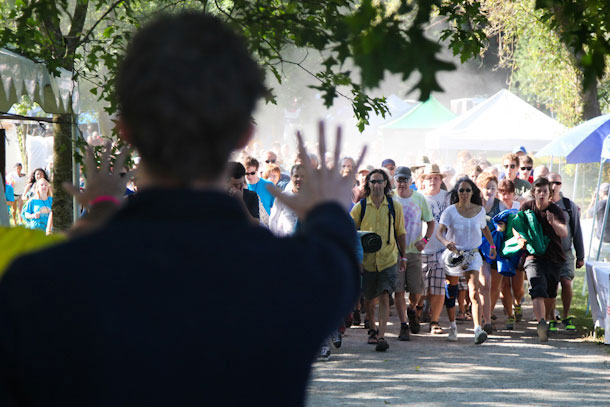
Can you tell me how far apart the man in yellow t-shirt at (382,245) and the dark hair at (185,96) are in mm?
7787

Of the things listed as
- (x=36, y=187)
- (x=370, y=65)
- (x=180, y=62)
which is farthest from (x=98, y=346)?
(x=36, y=187)

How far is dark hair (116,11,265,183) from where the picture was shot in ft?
4.43

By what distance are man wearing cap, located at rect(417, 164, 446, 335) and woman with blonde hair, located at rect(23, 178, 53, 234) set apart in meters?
6.34

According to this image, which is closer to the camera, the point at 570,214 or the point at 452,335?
the point at 452,335

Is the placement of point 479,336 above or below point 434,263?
below

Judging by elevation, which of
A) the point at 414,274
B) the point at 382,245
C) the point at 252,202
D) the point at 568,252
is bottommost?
the point at 414,274

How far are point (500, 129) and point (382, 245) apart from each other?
54.5ft

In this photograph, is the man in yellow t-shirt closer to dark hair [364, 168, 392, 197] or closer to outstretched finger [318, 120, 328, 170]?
dark hair [364, 168, 392, 197]

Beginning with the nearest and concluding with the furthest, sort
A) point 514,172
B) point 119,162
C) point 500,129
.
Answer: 1. point 119,162
2. point 514,172
3. point 500,129

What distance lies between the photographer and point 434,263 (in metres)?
10.0

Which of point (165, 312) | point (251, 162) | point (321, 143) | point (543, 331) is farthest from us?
point (251, 162)

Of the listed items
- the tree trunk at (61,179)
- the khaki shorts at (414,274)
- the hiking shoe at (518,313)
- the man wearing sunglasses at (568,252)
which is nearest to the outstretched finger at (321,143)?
the tree trunk at (61,179)

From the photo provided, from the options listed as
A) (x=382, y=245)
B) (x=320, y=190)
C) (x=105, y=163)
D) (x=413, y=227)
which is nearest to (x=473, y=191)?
(x=413, y=227)

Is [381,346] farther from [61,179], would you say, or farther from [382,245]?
[61,179]
